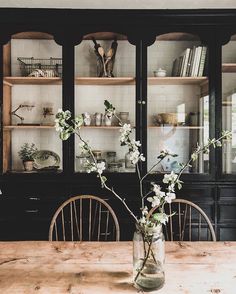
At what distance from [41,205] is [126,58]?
1.43 metres

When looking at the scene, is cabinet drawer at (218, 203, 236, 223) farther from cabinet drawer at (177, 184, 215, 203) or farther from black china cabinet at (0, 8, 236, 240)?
cabinet drawer at (177, 184, 215, 203)

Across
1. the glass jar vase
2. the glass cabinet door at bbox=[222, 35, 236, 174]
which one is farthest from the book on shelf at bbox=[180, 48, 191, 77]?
the glass jar vase

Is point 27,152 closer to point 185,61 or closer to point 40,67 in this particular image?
point 40,67

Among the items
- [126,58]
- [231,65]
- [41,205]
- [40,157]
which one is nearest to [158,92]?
[126,58]

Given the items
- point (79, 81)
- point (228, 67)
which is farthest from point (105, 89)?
point (228, 67)

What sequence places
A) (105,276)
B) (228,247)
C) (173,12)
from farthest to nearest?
(173,12)
(228,247)
(105,276)

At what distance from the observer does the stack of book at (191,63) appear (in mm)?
3016

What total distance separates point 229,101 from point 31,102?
1.70 meters

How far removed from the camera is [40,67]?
10.1ft

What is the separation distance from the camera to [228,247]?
1720 millimetres

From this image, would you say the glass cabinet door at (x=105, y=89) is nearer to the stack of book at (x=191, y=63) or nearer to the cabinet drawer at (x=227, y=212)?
the stack of book at (x=191, y=63)

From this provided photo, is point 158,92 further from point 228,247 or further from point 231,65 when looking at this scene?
point 228,247

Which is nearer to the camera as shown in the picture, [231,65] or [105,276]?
[105,276]

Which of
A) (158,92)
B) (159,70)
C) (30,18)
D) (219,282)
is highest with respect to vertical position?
(30,18)
